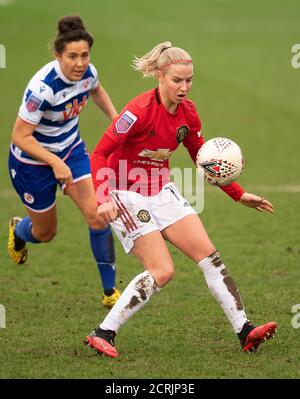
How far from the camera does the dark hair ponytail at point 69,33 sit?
738 centimetres

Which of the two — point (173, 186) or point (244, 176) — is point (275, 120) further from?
point (173, 186)

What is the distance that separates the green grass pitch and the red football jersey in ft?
3.86

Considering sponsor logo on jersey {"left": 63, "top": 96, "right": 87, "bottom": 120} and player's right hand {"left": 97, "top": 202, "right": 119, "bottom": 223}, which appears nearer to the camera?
player's right hand {"left": 97, "top": 202, "right": 119, "bottom": 223}

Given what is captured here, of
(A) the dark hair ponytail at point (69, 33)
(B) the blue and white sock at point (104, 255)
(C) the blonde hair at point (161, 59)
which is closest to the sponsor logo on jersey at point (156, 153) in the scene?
(C) the blonde hair at point (161, 59)

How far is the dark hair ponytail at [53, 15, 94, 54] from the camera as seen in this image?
738cm

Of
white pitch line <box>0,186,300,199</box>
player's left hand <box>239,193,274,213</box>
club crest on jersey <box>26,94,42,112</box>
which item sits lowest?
white pitch line <box>0,186,300,199</box>

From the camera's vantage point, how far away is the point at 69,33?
7379mm

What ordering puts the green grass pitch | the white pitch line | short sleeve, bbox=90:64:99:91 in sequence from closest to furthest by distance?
1. the green grass pitch
2. short sleeve, bbox=90:64:99:91
3. the white pitch line

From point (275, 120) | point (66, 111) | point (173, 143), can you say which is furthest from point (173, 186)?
point (275, 120)

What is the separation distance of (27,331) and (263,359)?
6.45 feet

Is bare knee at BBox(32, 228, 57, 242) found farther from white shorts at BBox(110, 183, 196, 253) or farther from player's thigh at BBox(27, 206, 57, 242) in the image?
white shorts at BBox(110, 183, 196, 253)

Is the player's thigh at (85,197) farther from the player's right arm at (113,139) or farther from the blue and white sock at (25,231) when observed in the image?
the player's right arm at (113,139)

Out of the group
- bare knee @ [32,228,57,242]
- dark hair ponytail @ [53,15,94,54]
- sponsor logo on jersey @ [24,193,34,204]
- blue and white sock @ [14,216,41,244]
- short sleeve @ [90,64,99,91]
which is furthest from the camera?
blue and white sock @ [14,216,41,244]

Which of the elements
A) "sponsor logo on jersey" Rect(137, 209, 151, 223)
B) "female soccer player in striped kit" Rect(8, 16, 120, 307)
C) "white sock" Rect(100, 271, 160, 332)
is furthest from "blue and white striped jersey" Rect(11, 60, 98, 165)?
"white sock" Rect(100, 271, 160, 332)
